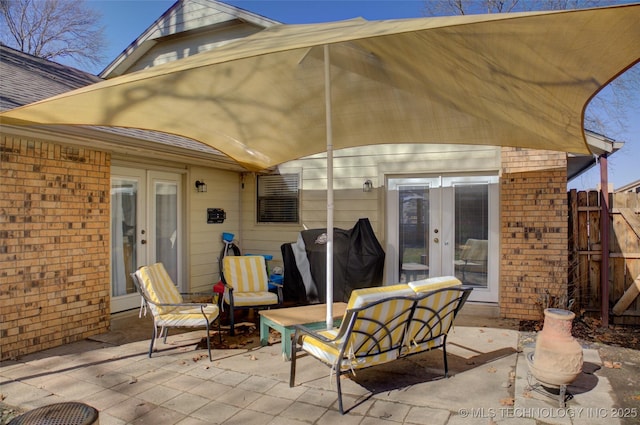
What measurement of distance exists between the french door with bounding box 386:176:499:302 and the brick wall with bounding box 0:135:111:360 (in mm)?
4501

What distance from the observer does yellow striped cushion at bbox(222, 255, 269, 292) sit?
19.8 feet

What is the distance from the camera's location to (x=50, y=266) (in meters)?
4.79

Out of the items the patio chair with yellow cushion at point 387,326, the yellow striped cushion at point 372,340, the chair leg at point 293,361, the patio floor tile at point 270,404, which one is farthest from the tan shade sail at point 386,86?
the patio floor tile at point 270,404

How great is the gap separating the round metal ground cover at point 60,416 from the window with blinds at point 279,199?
578 centimetres

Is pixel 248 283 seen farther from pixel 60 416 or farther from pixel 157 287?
pixel 60 416

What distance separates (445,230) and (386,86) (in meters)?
3.41

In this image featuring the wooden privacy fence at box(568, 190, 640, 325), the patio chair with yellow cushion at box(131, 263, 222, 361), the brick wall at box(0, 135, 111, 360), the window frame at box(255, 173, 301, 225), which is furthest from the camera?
the window frame at box(255, 173, 301, 225)

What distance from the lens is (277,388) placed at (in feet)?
12.1

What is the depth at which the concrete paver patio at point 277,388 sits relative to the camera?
10.3 ft

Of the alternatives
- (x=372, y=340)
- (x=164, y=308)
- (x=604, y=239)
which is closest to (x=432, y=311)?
(x=372, y=340)

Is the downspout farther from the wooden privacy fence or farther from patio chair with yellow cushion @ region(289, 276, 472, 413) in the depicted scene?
patio chair with yellow cushion @ region(289, 276, 472, 413)

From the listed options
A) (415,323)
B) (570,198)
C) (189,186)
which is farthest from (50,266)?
(570,198)

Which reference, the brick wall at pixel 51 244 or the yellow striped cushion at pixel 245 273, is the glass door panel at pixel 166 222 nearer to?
the brick wall at pixel 51 244

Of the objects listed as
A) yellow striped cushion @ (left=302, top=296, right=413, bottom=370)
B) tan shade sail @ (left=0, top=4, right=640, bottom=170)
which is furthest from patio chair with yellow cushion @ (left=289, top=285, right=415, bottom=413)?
tan shade sail @ (left=0, top=4, right=640, bottom=170)
